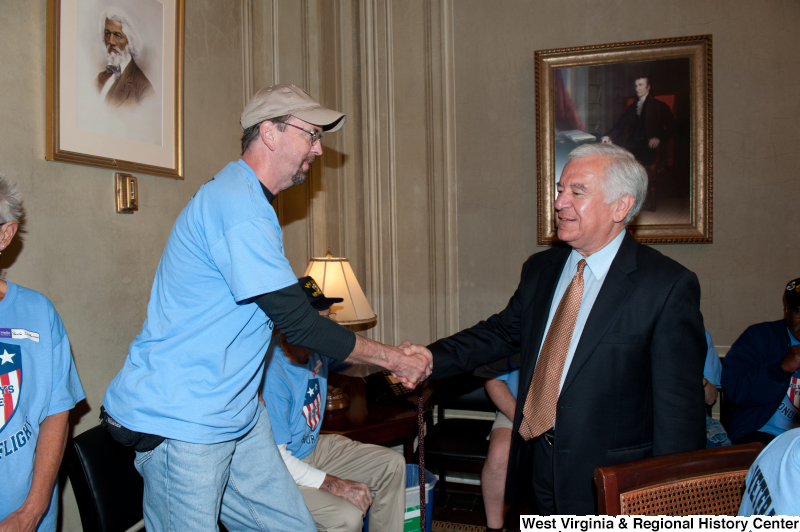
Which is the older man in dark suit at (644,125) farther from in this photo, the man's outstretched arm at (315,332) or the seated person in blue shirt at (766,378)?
the man's outstretched arm at (315,332)

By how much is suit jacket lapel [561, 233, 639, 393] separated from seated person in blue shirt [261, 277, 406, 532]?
82 cm

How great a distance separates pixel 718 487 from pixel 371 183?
2720mm

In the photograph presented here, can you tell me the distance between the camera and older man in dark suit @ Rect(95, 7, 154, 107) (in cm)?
202

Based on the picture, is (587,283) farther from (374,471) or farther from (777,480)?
(374,471)

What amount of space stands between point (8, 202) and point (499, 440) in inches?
88.9

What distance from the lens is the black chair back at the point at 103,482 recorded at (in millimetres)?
1733

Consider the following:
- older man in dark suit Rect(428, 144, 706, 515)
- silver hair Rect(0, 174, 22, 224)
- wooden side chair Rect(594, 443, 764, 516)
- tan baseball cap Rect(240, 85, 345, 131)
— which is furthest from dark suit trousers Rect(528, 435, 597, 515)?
silver hair Rect(0, 174, 22, 224)

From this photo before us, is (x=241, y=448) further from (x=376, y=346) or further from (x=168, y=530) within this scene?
(x=376, y=346)

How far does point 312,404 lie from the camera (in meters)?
2.30

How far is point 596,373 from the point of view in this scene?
1633 mm

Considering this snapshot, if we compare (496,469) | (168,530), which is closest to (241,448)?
(168,530)

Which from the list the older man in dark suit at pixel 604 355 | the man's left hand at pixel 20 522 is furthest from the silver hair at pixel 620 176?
the man's left hand at pixel 20 522

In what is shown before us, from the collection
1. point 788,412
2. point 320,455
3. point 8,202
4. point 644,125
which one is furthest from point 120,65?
point 788,412

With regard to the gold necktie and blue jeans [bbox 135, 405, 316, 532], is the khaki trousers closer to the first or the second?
blue jeans [bbox 135, 405, 316, 532]
